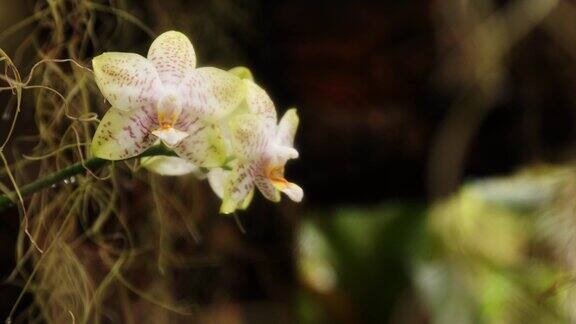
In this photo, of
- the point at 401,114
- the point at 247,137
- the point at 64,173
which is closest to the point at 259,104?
the point at 247,137

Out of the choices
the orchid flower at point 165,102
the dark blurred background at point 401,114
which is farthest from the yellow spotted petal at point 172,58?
the dark blurred background at point 401,114

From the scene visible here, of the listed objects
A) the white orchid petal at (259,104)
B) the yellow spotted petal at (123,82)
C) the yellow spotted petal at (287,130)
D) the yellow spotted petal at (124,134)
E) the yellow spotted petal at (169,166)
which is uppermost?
the yellow spotted petal at (287,130)

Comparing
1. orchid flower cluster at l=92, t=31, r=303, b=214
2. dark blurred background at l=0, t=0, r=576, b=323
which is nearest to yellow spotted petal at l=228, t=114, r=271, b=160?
orchid flower cluster at l=92, t=31, r=303, b=214

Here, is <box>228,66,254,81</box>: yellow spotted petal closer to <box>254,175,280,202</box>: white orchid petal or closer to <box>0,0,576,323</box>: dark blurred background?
<box>254,175,280,202</box>: white orchid petal

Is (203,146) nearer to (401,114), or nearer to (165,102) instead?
(165,102)

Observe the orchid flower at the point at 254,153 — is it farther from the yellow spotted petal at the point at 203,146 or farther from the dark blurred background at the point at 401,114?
the dark blurred background at the point at 401,114

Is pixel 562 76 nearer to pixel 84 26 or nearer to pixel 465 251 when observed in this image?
pixel 465 251
